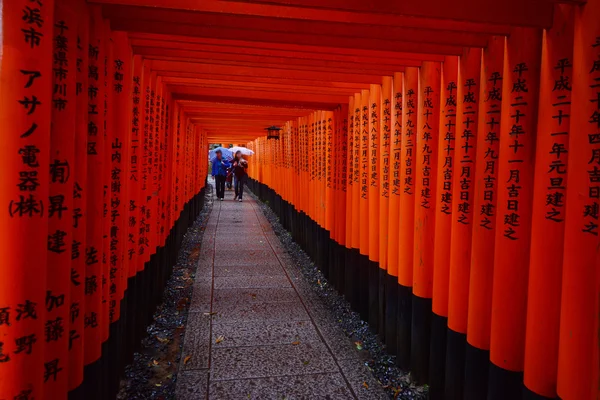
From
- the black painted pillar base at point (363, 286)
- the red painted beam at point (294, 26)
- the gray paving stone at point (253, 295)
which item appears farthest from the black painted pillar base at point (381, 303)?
the red painted beam at point (294, 26)

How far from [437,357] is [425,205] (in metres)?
1.30

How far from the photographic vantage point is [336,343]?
191 inches

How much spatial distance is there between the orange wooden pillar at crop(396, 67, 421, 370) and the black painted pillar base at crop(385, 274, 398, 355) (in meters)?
0.21

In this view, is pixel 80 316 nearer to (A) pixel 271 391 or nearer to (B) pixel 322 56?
(A) pixel 271 391

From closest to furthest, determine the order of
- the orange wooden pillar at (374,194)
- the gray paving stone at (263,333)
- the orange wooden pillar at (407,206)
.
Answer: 1. the orange wooden pillar at (407,206)
2. the gray paving stone at (263,333)
3. the orange wooden pillar at (374,194)

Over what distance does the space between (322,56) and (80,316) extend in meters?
2.80

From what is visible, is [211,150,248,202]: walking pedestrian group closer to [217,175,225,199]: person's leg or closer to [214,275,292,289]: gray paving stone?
[217,175,225,199]: person's leg

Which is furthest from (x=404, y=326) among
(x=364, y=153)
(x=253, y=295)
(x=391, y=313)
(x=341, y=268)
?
(x=253, y=295)

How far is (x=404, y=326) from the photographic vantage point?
425cm

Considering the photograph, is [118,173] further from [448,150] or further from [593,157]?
[593,157]

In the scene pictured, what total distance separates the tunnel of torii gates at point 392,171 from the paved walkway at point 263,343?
604mm

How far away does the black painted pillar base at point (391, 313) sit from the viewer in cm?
449

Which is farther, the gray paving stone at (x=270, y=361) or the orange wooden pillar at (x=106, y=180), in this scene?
the gray paving stone at (x=270, y=361)

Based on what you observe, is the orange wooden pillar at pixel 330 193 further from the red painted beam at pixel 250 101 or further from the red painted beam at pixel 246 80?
the red painted beam at pixel 246 80
